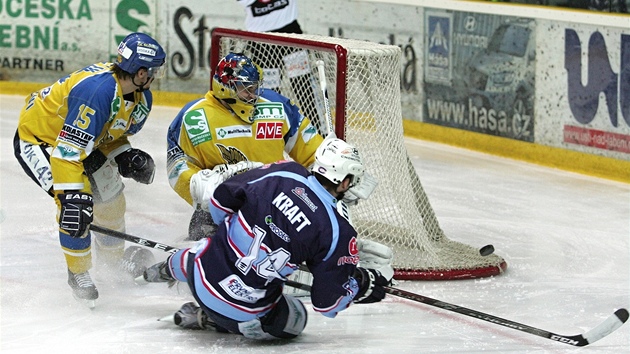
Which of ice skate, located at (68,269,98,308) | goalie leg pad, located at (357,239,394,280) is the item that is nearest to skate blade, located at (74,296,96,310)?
ice skate, located at (68,269,98,308)

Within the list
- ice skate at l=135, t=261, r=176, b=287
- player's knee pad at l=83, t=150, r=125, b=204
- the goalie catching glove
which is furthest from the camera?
player's knee pad at l=83, t=150, r=125, b=204

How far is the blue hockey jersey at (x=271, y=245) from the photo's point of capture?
145 inches

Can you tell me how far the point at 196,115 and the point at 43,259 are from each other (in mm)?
1143

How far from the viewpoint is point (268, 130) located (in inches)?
183

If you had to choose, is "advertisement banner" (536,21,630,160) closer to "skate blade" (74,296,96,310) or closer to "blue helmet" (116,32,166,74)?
"blue helmet" (116,32,166,74)

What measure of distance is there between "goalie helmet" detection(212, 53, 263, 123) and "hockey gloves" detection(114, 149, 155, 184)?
473 mm

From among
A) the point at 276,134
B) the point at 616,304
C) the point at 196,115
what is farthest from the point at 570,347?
the point at 196,115

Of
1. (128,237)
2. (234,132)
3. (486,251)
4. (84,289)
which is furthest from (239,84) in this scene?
(486,251)

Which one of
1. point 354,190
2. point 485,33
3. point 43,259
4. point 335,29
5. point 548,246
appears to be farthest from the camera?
point 335,29

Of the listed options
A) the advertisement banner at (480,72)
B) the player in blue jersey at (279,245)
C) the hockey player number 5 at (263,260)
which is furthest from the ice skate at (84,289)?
the advertisement banner at (480,72)

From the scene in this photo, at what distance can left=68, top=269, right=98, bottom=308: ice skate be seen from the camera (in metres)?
4.50

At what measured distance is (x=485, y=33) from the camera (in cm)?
768

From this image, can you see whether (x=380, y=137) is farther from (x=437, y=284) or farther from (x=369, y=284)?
(x=369, y=284)

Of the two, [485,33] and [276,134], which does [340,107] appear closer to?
[276,134]
